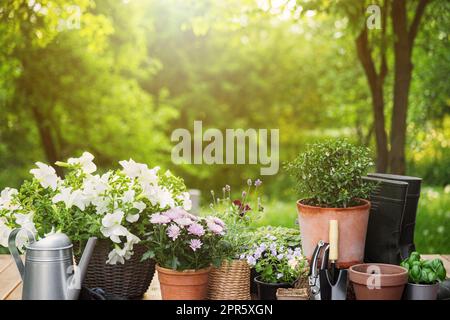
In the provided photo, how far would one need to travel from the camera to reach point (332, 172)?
7.55 ft

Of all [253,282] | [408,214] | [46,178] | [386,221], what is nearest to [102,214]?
[46,178]

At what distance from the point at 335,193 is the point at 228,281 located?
514mm

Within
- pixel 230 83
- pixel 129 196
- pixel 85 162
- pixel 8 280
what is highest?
pixel 230 83

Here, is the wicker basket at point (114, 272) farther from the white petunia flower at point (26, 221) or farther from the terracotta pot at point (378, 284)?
the terracotta pot at point (378, 284)

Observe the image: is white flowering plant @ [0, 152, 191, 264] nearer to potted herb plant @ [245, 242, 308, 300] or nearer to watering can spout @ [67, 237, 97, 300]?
watering can spout @ [67, 237, 97, 300]

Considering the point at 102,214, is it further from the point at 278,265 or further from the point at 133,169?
the point at 278,265

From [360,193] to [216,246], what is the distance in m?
0.59

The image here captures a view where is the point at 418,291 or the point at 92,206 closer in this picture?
the point at 418,291

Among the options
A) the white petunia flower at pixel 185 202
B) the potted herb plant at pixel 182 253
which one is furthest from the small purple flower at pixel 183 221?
the white petunia flower at pixel 185 202

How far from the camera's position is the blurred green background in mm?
5195

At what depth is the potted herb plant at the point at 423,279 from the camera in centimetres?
217

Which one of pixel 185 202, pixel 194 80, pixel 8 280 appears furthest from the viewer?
pixel 194 80

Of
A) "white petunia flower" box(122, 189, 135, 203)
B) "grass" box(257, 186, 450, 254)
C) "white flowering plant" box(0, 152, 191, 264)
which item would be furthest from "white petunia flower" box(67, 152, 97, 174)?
"grass" box(257, 186, 450, 254)

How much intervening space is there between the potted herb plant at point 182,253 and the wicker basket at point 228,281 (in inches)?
2.7
